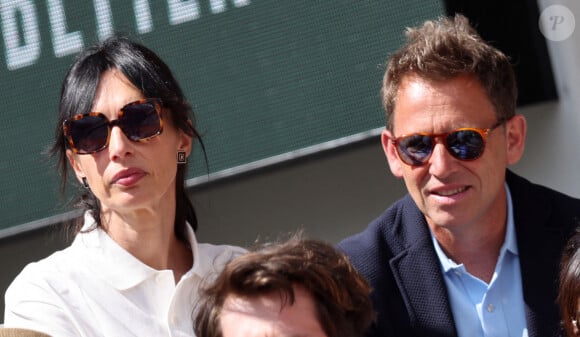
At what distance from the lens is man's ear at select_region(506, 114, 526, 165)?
9.27ft

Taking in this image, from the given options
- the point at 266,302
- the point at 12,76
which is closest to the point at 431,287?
the point at 266,302

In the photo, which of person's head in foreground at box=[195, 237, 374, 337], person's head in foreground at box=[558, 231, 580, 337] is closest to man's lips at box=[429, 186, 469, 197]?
person's head in foreground at box=[558, 231, 580, 337]

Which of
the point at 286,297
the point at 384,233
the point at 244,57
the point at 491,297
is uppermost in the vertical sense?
the point at 244,57

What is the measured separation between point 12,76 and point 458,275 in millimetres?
1687

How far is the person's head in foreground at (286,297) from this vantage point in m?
2.10

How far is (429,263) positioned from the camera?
2787mm

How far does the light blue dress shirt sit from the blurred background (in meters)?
Answer: 0.91

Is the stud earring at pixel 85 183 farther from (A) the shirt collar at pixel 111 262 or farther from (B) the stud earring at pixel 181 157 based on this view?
(B) the stud earring at pixel 181 157

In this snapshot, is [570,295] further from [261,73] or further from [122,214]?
[261,73]

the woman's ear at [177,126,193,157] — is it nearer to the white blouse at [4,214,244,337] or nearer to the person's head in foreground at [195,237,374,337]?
the white blouse at [4,214,244,337]

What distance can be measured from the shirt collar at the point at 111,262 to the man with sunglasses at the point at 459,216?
501mm

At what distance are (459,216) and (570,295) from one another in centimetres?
38

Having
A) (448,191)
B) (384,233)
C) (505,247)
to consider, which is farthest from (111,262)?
(505,247)

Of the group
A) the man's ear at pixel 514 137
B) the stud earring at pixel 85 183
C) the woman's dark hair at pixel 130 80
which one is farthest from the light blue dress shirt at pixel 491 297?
the stud earring at pixel 85 183
